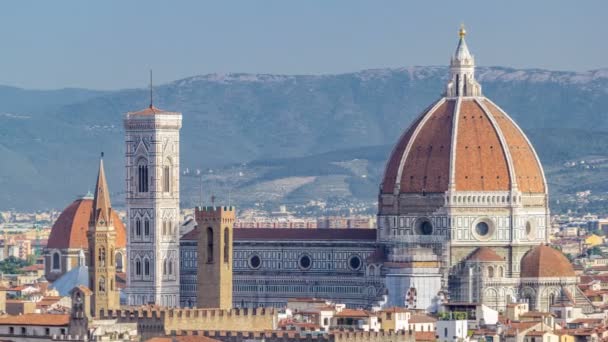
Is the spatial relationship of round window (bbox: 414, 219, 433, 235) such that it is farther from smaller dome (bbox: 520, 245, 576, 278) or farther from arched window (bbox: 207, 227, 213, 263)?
arched window (bbox: 207, 227, 213, 263)

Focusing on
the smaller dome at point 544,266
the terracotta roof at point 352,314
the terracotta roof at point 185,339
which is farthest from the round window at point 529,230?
the terracotta roof at point 185,339

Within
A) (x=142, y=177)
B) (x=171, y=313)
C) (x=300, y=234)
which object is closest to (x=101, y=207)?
(x=171, y=313)

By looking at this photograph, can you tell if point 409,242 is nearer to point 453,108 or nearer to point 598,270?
point 453,108

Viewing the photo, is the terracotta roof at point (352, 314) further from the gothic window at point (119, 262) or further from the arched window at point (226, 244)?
the gothic window at point (119, 262)

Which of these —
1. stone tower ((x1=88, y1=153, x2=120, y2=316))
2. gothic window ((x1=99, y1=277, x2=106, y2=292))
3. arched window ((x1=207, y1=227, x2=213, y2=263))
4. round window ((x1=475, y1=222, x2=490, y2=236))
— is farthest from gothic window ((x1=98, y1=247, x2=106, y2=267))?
→ round window ((x1=475, y1=222, x2=490, y2=236))

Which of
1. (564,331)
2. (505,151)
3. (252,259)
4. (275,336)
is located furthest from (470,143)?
(275,336)

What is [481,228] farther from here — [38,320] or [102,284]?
[38,320]
